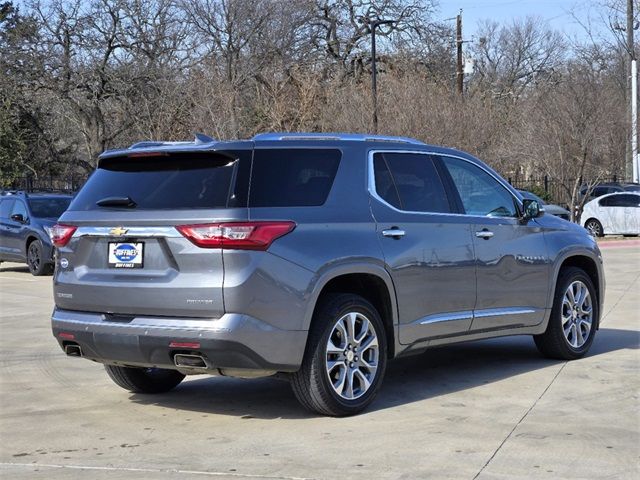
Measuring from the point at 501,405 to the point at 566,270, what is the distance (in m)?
2.21

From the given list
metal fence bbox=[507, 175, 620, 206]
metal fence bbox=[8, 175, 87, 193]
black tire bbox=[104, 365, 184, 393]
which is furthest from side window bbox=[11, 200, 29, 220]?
metal fence bbox=[507, 175, 620, 206]

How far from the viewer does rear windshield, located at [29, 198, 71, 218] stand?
2066 cm

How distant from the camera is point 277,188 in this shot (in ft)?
21.7

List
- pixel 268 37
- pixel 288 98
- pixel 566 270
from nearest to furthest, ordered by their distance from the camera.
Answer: pixel 566 270 < pixel 288 98 < pixel 268 37

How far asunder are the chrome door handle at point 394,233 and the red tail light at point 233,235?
1.07 m

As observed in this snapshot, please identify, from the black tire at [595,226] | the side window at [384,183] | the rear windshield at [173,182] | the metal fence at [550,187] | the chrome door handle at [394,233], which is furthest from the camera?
the metal fence at [550,187]

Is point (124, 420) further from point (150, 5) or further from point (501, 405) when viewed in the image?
point (150, 5)

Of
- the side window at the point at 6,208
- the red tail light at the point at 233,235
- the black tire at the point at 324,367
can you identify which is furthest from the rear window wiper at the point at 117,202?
the side window at the point at 6,208

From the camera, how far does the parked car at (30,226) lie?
19.8 meters

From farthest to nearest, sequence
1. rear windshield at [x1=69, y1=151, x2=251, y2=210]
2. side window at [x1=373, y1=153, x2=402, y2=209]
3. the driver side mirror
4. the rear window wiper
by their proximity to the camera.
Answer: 1. the driver side mirror
2. side window at [x1=373, y1=153, x2=402, y2=209]
3. the rear window wiper
4. rear windshield at [x1=69, y1=151, x2=251, y2=210]

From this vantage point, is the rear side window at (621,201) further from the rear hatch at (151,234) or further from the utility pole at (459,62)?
the rear hatch at (151,234)

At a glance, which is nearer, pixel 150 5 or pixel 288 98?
pixel 288 98

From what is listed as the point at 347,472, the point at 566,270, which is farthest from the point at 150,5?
the point at 347,472

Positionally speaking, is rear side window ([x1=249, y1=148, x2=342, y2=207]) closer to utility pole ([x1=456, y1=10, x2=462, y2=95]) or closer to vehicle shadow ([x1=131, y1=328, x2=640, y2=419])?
vehicle shadow ([x1=131, y1=328, x2=640, y2=419])
